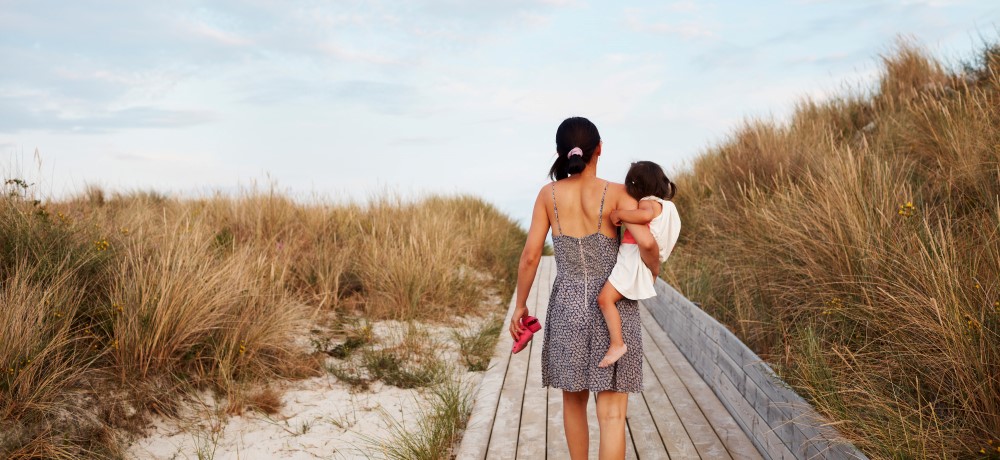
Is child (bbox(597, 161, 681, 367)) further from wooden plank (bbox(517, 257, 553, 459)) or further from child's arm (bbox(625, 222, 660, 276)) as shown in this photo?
→ wooden plank (bbox(517, 257, 553, 459))

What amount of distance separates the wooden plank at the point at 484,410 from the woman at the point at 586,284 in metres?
0.89

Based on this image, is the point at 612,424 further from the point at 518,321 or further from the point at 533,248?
the point at 533,248

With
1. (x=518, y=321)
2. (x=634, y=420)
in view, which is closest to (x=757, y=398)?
(x=634, y=420)

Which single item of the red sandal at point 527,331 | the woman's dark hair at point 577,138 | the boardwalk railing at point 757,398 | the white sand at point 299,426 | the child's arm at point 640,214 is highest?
the woman's dark hair at point 577,138

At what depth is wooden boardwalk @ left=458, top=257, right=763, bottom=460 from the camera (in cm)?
379

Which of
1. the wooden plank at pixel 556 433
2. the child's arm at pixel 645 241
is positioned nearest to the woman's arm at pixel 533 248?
the child's arm at pixel 645 241

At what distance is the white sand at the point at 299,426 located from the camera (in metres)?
4.46

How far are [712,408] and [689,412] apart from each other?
150mm

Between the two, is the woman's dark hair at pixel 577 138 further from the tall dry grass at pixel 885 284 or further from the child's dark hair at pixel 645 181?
the tall dry grass at pixel 885 284

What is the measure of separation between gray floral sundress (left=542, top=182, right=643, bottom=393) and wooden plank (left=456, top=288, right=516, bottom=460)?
0.94 m

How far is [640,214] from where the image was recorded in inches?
117

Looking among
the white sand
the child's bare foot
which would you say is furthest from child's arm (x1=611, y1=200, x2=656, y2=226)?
the white sand

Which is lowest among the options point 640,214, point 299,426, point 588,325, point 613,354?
point 299,426

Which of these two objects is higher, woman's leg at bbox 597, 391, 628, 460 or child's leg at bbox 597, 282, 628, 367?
child's leg at bbox 597, 282, 628, 367
